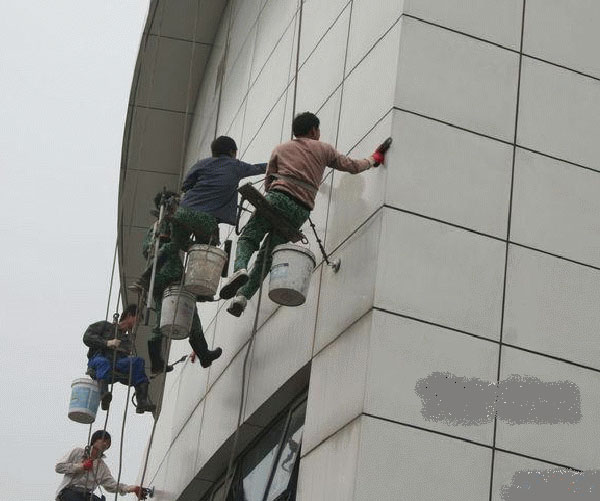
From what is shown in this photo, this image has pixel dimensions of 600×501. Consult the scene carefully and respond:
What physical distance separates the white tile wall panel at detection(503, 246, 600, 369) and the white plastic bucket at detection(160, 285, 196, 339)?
3.29 metres

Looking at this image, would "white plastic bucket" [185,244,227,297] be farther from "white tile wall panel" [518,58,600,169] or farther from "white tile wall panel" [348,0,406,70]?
"white tile wall panel" [518,58,600,169]

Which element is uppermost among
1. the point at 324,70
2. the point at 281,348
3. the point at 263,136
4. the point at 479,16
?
the point at 263,136

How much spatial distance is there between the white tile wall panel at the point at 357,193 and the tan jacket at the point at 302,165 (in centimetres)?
22

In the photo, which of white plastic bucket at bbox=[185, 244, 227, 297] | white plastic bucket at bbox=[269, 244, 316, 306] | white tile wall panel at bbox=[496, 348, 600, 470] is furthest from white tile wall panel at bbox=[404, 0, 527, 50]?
white tile wall panel at bbox=[496, 348, 600, 470]

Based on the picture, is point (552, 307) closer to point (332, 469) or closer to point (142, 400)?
point (332, 469)

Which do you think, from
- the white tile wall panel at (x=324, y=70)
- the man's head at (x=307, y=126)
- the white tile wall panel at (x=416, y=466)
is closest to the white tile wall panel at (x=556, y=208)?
the man's head at (x=307, y=126)

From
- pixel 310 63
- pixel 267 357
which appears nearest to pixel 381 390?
pixel 267 357

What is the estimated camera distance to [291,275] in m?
10.5

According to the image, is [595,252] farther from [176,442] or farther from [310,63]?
[176,442]

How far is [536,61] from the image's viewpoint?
11352mm

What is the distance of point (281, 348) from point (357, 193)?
1.72 m

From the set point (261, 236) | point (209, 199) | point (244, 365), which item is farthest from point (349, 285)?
point (209, 199)

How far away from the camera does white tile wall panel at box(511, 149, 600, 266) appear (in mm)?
10594

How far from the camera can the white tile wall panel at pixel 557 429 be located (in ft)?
31.9
